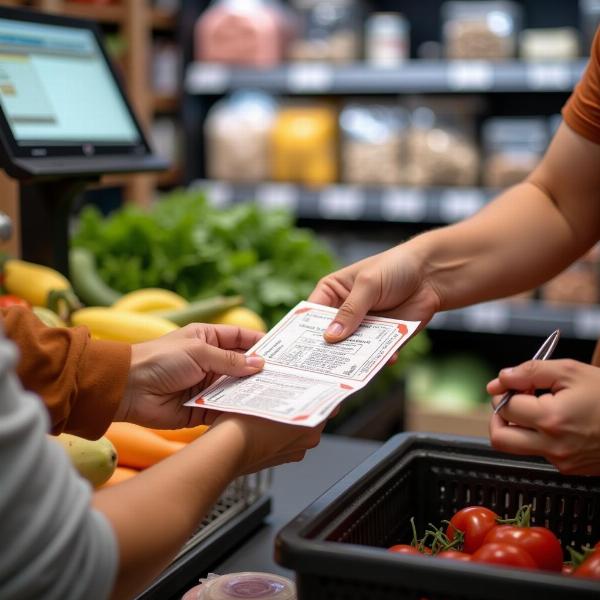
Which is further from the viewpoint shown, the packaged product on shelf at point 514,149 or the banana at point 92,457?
the packaged product on shelf at point 514,149

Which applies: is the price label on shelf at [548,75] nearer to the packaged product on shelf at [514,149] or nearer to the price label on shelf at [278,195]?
the packaged product on shelf at [514,149]

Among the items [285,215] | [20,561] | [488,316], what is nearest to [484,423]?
[488,316]

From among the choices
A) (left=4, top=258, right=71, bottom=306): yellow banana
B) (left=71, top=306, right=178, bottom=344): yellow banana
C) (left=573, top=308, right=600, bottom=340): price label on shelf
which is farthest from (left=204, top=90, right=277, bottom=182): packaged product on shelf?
(left=71, top=306, right=178, bottom=344): yellow banana

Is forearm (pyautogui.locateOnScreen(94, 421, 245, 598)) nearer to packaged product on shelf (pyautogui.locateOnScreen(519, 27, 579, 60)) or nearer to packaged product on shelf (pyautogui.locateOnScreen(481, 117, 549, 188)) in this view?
packaged product on shelf (pyautogui.locateOnScreen(481, 117, 549, 188))

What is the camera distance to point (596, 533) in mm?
1160

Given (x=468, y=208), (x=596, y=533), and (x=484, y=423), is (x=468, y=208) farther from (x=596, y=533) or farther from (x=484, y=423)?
(x=596, y=533)

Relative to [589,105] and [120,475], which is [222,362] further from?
[589,105]

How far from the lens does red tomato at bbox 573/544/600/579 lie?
0.90 meters

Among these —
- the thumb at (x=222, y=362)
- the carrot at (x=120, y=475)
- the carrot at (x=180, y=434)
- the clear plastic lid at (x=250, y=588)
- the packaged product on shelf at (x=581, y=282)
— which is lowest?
the packaged product on shelf at (x=581, y=282)

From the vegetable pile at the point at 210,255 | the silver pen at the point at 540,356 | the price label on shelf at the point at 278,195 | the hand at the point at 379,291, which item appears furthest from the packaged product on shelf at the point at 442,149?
the silver pen at the point at 540,356

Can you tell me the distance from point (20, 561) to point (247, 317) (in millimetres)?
1290

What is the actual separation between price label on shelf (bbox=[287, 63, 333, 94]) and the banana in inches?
116

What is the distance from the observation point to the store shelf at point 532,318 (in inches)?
143

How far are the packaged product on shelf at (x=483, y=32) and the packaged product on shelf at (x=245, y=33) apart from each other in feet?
2.54
